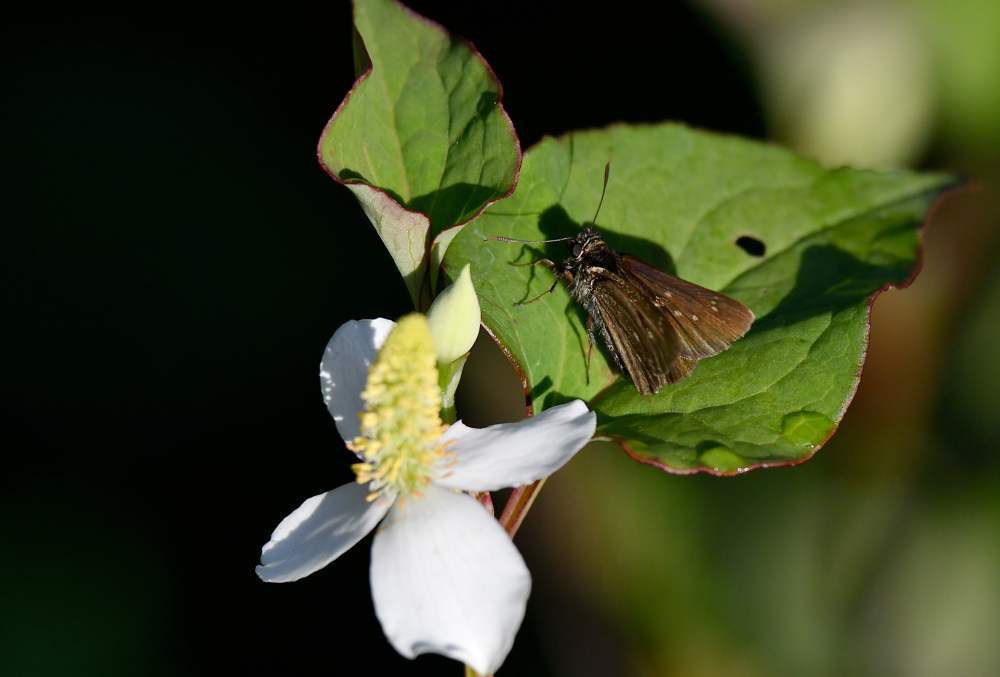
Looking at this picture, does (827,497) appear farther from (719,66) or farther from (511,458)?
(511,458)

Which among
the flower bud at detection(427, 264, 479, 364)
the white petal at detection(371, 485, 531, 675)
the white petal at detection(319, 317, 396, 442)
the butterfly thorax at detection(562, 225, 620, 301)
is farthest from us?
the butterfly thorax at detection(562, 225, 620, 301)

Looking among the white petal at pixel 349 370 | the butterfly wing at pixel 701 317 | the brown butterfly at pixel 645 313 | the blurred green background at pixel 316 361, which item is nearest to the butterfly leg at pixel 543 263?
the brown butterfly at pixel 645 313

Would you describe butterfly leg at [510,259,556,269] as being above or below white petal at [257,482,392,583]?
above

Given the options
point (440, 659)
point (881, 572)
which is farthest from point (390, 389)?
point (881, 572)

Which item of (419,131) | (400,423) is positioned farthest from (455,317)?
(419,131)

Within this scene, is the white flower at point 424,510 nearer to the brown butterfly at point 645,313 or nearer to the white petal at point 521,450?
the white petal at point 521,450

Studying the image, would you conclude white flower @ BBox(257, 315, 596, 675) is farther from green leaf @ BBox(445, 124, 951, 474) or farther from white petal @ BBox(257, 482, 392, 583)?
green leaf @ BBox(445, 124, 951, 474)

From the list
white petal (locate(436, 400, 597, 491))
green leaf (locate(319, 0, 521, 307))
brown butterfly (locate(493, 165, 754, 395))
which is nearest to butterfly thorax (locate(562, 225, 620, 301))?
brown butterfly (locate(493, 165, 754, 395))

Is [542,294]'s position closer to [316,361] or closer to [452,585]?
[452,585]
